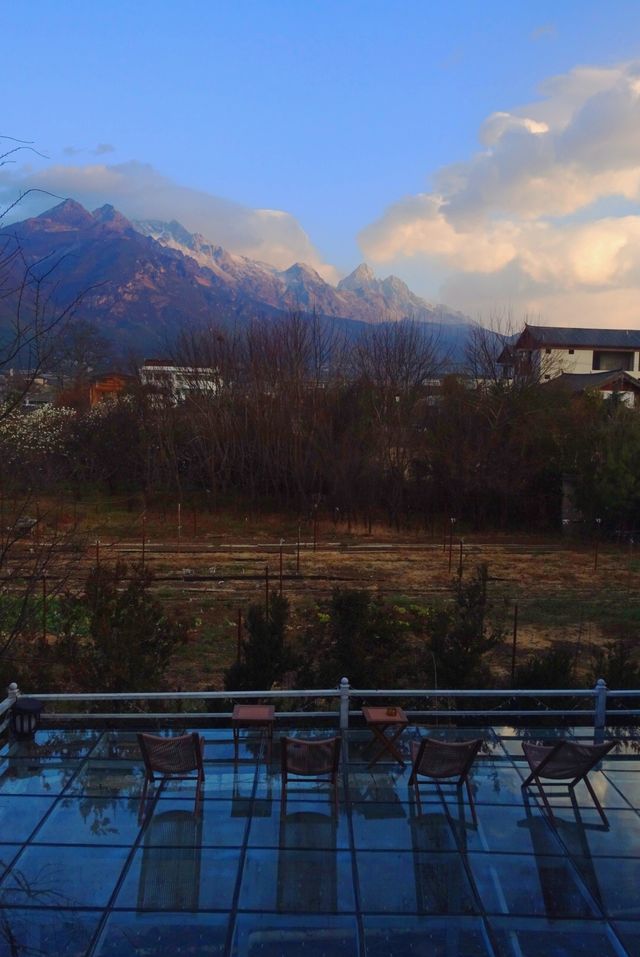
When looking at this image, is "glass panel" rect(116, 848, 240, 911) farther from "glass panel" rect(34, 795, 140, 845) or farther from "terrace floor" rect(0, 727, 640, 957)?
"glass panel" rect(34, 795, 140, 845)

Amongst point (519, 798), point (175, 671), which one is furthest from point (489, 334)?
point (519, 798)

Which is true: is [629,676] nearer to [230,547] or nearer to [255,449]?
[230,547]

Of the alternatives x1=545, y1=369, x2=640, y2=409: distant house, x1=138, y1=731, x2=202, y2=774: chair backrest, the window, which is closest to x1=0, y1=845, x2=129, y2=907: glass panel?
x1=138, y1=731, x2=202, y2=774: chair backrest

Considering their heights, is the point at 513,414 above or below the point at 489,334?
below

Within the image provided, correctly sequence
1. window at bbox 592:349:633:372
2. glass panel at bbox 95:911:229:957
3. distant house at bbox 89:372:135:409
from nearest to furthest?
glass panel at bbox 95:911:229:957, distant house at bbox 89:372:135:409, window at bbox 592:349:633:372

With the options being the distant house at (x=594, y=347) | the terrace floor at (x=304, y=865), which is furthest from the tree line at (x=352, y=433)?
the terrace floor at (x=304, y=865)

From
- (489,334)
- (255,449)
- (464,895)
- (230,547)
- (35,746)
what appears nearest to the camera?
(464,895)

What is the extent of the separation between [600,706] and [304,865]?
3.16 m

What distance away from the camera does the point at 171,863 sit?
4.62 m

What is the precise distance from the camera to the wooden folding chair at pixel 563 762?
17.5 ft

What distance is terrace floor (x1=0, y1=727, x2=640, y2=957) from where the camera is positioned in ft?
13.0

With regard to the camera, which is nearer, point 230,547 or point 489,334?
point 230,547

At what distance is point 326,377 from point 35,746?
3078 centimetres

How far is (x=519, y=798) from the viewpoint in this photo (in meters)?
5.53
